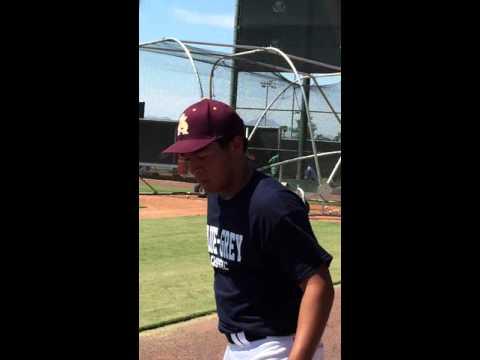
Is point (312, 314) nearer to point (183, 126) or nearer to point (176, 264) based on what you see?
point (183, 126)

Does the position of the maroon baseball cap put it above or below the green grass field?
above

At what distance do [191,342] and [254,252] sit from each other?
286cm

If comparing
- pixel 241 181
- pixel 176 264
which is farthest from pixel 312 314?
pixel 176 264

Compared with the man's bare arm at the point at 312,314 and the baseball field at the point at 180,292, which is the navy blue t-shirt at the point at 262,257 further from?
the baseball field at the point at 180,292

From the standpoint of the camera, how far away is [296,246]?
185 centimetres

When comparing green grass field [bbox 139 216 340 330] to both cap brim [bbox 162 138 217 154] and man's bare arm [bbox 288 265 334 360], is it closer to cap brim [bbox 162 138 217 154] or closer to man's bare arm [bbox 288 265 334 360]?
cap brim [bbox 162 138 217 154]

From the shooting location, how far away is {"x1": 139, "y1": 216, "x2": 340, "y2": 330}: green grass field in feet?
17.9

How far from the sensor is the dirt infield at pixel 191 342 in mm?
4320

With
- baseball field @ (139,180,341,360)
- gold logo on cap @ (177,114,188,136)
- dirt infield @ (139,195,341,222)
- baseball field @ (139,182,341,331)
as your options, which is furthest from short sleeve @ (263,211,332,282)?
dirt infield @ (139,195,341,222)

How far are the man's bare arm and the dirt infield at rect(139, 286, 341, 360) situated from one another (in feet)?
8.62

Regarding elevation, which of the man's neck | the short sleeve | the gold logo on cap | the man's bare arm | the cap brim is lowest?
the man's bare arm

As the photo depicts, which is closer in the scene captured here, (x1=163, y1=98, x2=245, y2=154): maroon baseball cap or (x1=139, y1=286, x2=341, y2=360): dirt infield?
(x1=163, y1=98, x2=245, y2=154): maroon baseball cap
